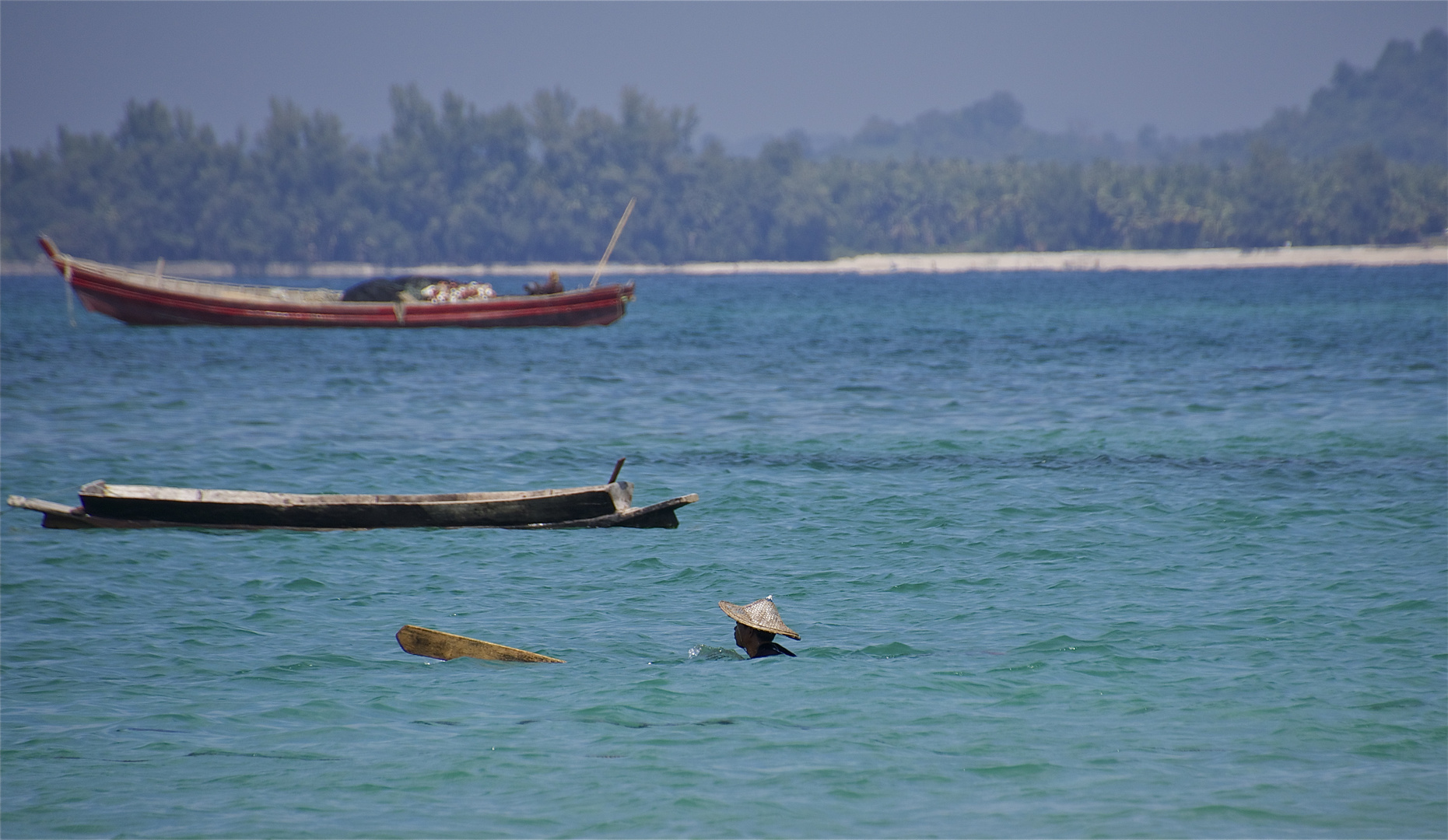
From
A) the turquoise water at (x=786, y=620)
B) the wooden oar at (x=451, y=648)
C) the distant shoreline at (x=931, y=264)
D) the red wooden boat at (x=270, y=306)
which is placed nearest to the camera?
the turquoise water at (x=786, y=620)

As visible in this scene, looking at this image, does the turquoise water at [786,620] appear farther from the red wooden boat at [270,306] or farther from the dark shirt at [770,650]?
the red wooden boat at [270,306]

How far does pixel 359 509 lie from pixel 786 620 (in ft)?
17.5

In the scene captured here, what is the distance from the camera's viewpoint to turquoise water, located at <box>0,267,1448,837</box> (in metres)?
7.90

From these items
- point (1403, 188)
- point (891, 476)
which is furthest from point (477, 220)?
point (891, 476)

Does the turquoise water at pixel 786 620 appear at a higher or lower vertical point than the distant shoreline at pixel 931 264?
lower

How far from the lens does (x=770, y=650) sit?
1043cm

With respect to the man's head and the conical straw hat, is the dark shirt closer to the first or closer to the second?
the man's head

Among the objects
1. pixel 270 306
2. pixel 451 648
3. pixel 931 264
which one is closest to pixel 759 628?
pixel 451 648

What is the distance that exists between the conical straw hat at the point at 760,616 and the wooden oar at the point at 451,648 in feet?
4.66

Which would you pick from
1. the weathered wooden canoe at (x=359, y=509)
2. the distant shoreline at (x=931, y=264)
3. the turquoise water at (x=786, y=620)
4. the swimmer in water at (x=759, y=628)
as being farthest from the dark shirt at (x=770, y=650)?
the distant shoreline at (x=931, y=264)

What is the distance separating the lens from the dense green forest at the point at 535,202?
178 meters

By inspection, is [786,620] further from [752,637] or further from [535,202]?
[535,202]

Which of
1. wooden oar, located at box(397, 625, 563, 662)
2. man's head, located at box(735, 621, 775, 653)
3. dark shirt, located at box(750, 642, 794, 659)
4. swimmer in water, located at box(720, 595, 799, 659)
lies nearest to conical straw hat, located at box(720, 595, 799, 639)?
swimmer in water, located at box(720, 595, 799, 659)

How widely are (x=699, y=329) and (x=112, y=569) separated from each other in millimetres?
44402
